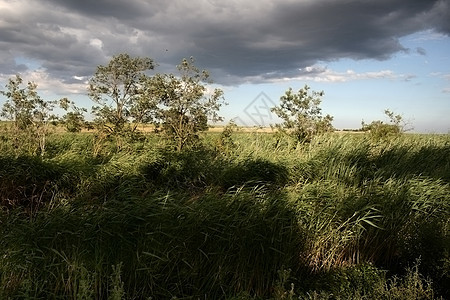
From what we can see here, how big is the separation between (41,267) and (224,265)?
6.50ft

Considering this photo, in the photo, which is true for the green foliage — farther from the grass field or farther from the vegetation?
the grass field

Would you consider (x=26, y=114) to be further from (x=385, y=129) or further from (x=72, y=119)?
(x=385, y=129)

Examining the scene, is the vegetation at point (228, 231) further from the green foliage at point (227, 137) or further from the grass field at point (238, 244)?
the green foliage at point (227, 137)

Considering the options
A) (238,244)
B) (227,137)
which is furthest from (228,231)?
(227,137)

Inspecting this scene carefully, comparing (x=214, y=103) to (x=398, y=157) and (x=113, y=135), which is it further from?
(x=398, y=157)

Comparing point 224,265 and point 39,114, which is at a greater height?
point 39,114

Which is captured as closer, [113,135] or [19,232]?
[19,232]

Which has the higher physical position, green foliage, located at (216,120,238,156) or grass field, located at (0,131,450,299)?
green foliage, located at (216,120,238,156)

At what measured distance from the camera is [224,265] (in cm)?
442

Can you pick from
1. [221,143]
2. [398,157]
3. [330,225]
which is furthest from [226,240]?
[221,143]

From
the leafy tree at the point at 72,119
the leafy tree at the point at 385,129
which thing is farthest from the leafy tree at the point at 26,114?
the leafy tree at the point at 385,129

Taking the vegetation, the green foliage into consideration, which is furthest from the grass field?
the green foliage

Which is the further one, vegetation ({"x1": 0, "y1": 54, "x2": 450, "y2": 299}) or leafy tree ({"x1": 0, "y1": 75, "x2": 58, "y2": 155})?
leafy tree ({"x1": 0, "y1": 75, "x2": 58, "y2": 155})

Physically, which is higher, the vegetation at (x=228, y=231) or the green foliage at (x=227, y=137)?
the green foliage at (x=227, y=137)
